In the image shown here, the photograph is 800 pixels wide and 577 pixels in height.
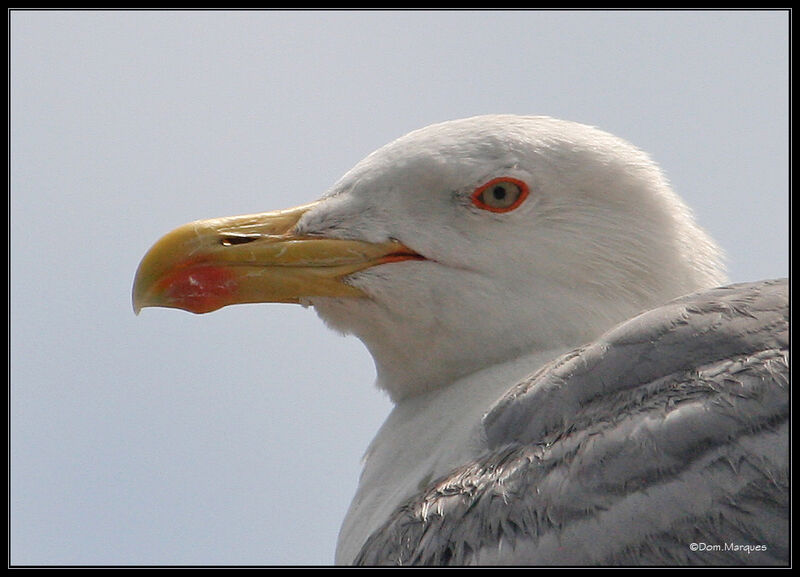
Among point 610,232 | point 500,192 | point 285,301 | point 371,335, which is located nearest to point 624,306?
point 610,232

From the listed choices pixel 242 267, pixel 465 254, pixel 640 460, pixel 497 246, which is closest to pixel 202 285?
pixel 242 267

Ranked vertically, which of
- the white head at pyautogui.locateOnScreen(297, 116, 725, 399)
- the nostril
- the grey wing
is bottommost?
the grey wing

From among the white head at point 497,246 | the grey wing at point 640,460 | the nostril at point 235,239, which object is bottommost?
the grey wing at point 640,460

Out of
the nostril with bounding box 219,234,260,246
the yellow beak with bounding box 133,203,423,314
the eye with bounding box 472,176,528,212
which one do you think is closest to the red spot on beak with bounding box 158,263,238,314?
the yellow beak with bounding box 133,203,423,314

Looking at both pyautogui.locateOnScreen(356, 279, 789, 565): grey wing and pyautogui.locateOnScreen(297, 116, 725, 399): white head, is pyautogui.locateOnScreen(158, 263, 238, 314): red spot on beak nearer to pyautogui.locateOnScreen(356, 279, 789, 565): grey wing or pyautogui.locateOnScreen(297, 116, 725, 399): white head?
pyautogui.locateOnScreen(297, 116, 725, 399): white head

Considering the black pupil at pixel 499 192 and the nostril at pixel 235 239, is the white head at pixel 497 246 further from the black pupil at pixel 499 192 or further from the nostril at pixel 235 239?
the nostril at pixel 235 239

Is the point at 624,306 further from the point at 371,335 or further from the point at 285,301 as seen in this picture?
the point at 285,301

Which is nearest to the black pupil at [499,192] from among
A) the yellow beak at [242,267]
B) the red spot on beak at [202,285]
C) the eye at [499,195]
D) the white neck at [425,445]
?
the eye at [499,195]
